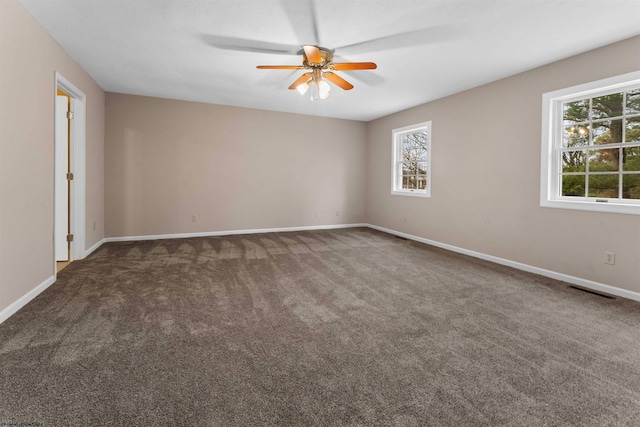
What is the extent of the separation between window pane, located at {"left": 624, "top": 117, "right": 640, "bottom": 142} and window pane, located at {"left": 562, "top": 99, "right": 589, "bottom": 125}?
0.39 metres

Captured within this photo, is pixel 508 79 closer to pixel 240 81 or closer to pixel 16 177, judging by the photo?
pixel 240 81

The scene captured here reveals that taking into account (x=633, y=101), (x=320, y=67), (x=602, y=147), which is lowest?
(x=602, y=147)

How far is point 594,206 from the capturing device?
11.1 feet

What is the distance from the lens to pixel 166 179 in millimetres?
5832

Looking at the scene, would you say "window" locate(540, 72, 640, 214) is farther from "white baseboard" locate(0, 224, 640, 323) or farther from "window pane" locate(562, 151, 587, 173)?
"white baseboard" locate(0, 224, 640, 323)

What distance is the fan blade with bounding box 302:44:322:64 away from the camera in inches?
122

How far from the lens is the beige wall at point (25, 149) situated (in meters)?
2.52

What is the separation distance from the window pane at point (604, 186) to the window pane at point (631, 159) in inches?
4.9

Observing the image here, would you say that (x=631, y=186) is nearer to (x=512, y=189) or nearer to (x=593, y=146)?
(x=593, y=146)

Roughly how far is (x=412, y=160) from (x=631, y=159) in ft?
11.2

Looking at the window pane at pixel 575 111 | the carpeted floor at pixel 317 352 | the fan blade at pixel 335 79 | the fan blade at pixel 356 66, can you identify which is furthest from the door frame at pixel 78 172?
the window pane at pixel 575 111

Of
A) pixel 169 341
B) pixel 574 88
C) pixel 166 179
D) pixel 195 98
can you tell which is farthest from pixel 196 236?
pixel 574 88

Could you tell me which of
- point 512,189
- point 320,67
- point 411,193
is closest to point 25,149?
point 320,67

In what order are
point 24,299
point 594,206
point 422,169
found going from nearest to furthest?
point 24,299
point 594,206
point 422,169
